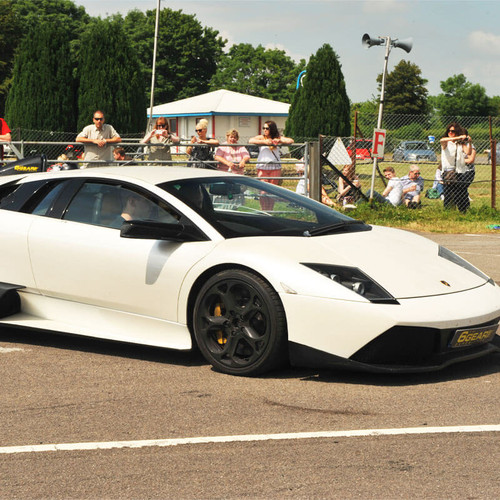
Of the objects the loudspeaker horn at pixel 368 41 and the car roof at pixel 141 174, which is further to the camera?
the loudspeaker horn at pixel 368 41

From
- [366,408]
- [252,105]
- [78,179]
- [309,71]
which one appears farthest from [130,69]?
[252,105]

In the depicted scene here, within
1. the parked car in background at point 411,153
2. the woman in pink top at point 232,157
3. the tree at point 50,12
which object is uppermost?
the tree at point 50,12

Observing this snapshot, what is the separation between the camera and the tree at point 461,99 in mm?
110725

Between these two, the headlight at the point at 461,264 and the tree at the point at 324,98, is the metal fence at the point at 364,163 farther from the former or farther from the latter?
the headlight at the point at 461,264

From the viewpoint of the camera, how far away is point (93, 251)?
6031mm

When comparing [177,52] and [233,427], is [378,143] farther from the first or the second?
[177,52]

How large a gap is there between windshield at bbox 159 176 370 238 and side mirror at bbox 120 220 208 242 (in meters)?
0.16

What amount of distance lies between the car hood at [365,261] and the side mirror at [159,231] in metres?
0.29

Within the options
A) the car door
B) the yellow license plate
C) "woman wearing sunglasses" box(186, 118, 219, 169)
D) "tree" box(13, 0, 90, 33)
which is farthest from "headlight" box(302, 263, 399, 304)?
"tree" box(13, 0, 90, 33)

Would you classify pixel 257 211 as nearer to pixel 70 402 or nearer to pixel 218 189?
pixel 218 189

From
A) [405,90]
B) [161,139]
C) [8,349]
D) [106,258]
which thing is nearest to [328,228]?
[106,258]

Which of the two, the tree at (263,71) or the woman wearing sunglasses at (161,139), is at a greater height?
the tree at (263,71)

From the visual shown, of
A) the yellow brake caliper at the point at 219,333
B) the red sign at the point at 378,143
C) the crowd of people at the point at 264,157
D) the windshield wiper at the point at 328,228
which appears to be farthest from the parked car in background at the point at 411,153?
the yellow brake caliper at the point at 219,333

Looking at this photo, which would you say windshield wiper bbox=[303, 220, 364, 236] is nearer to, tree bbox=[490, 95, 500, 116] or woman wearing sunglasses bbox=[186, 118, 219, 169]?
woman wearing sunglasses bbox=[186, 118, 219, 169]
